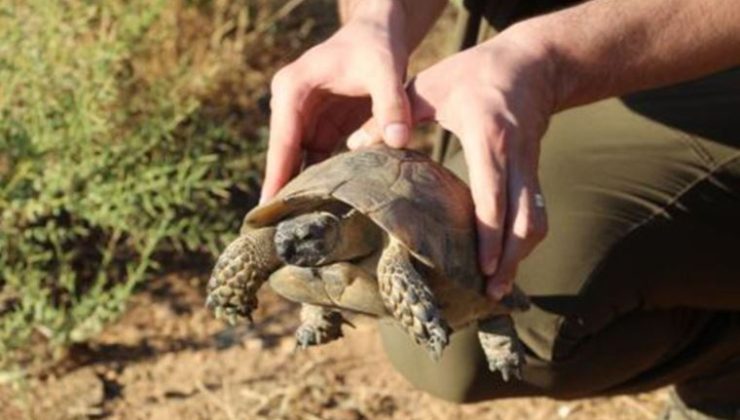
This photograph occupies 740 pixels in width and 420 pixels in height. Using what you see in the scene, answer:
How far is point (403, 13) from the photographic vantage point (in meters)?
1.89

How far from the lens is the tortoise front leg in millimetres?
1694

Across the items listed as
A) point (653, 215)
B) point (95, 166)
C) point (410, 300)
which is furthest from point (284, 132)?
point (95, 166)

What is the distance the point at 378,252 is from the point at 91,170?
41.1 inches

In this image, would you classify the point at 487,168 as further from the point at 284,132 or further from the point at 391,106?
the point at 284,132

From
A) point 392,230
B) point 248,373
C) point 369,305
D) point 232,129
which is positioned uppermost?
point 392,230

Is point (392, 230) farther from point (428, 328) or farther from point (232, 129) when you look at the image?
point (232, 129)

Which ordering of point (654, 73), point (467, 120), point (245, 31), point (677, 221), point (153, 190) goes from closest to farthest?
point (467, 120) → point (654, 73) → point (677, 221) → point (153, 190) → point (245, 31)

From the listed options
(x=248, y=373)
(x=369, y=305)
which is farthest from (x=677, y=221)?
(x=248, y=373)

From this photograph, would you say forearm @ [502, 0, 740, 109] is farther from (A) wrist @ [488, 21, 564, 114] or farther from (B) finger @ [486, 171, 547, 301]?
(B) finger @ [486, 171, 547, 301]

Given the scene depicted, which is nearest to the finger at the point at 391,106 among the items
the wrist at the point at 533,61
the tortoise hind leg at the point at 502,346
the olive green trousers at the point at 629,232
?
the wrist at the point at 533,61

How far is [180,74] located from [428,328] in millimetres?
1526

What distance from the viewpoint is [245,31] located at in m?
3.49

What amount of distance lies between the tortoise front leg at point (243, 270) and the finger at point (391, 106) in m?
0.19

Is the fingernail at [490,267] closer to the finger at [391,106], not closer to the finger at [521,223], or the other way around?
the finger at [521,223]
